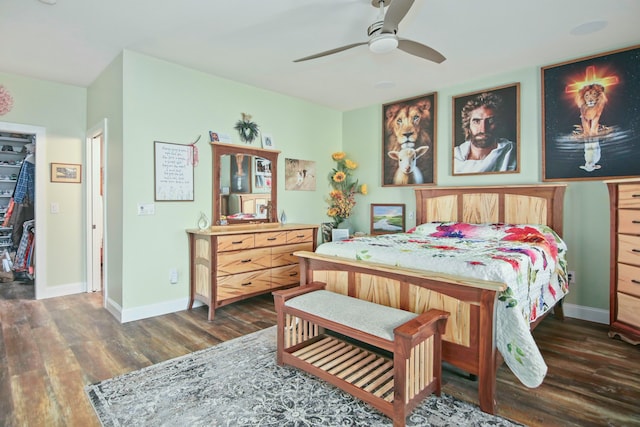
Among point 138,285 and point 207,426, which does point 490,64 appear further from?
point 138,285

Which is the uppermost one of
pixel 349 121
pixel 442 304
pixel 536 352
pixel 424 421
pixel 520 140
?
pixel 349 121

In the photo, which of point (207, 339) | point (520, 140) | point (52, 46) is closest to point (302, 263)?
point (207, 339)

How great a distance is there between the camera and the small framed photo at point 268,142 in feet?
14.5

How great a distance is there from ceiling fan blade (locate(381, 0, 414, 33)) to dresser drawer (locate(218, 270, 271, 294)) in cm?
261

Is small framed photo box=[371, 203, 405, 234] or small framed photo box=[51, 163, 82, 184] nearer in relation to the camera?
small framed photo box=[51, 163, 82, 184]

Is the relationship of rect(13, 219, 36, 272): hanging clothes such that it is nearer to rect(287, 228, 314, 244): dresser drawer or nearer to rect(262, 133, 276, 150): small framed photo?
rect(262, 133, 276, 150): small framed photo

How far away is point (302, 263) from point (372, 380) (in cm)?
115

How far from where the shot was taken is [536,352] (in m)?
1.83

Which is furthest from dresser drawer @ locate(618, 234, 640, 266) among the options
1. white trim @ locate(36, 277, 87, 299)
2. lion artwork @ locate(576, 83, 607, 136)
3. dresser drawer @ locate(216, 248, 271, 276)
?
white trim @ locate(36, 277, 87, 299)

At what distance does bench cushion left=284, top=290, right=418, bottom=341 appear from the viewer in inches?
75.3

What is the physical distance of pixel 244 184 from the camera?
4.21 m

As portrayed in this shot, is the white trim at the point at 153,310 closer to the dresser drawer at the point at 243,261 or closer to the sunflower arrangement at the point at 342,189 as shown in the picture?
the dresser drawer at the point at 243,261

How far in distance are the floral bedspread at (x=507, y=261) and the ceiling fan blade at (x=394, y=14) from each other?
1.55m

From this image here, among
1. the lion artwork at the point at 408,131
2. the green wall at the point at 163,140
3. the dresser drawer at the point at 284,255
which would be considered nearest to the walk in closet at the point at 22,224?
the green wall at the point at 163,140
